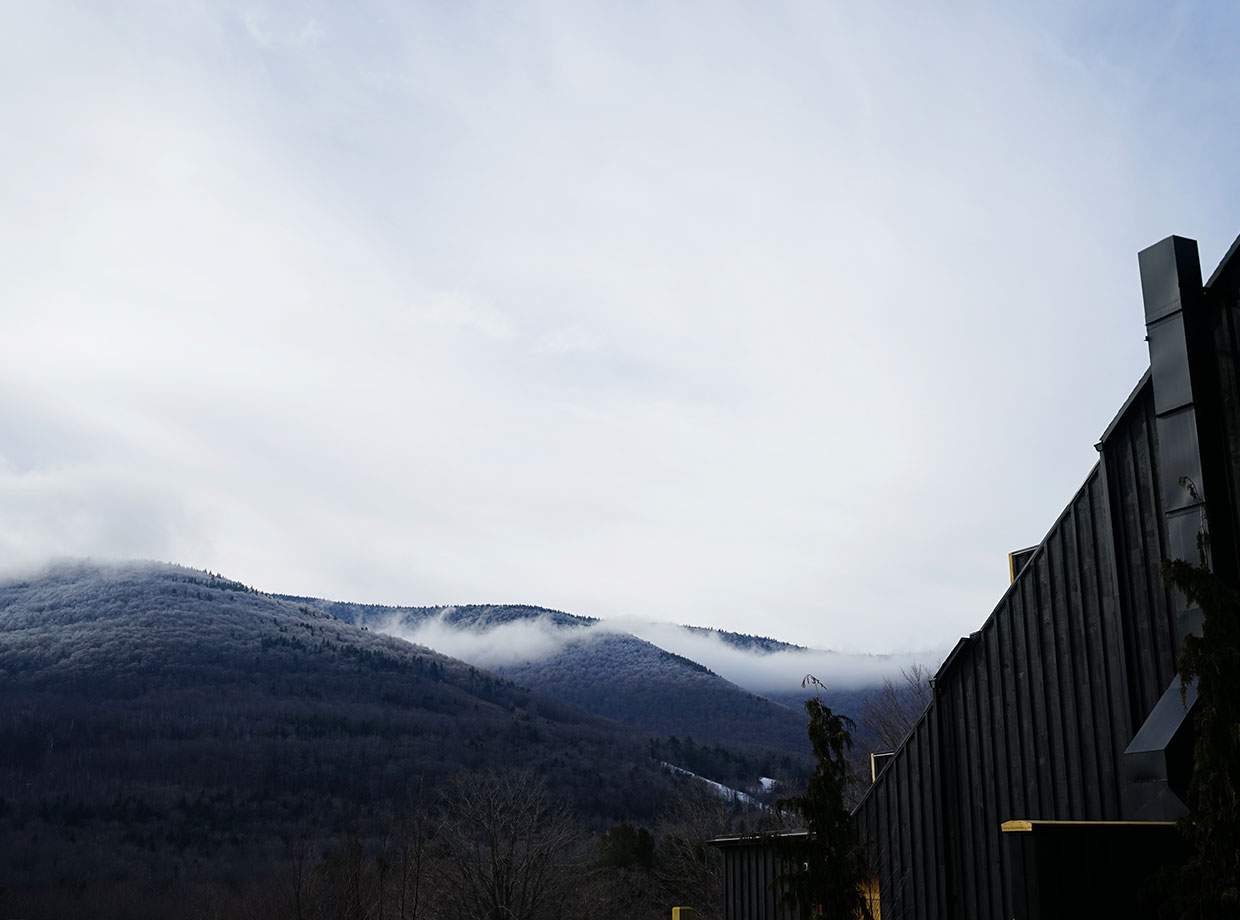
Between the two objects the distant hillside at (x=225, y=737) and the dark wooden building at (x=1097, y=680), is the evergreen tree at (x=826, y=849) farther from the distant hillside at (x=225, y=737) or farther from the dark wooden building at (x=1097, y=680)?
the distant hillside at (x=225, y=737)

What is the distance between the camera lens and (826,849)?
12.8 metres

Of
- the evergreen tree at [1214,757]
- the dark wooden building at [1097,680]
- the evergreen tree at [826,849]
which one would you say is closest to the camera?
the evergreen tree at [1214,757]

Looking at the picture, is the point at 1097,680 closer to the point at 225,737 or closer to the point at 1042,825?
the point at 1042,825

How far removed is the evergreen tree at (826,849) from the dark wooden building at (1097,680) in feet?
4.79

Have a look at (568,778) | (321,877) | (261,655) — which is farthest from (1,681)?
(321,877)

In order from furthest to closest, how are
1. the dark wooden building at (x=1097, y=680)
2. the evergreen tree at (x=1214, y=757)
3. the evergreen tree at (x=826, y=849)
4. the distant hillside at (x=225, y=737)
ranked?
1. the distant hillside at (x=225, y=737)
2. the evergreen tree at (x=826, y=849)
3. the dark wooden building at (x=1097, y=680)
4. the evergreen tree at (x=1214, y=757)

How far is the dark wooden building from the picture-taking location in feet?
32.8

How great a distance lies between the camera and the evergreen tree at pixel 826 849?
1264 centimetres

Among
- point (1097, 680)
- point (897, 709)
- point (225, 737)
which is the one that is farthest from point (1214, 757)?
point (225, 737)

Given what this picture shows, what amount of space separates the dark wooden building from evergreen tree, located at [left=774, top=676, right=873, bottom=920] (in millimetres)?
1460

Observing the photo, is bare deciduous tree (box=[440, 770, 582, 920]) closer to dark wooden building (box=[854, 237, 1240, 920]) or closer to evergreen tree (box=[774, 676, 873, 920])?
dark wooden building (box=[854, 237, 1240, 920])

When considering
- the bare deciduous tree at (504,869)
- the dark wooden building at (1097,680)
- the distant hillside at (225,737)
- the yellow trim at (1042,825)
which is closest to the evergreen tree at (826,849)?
the dark wooden building at (1097,680)

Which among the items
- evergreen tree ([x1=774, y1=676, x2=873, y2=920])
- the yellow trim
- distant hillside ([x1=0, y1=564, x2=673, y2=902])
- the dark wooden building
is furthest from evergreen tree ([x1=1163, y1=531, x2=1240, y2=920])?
distant hillside ([x1=0, y1=564, x2=673, y2=902])

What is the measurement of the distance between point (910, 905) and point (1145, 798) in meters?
4.45
